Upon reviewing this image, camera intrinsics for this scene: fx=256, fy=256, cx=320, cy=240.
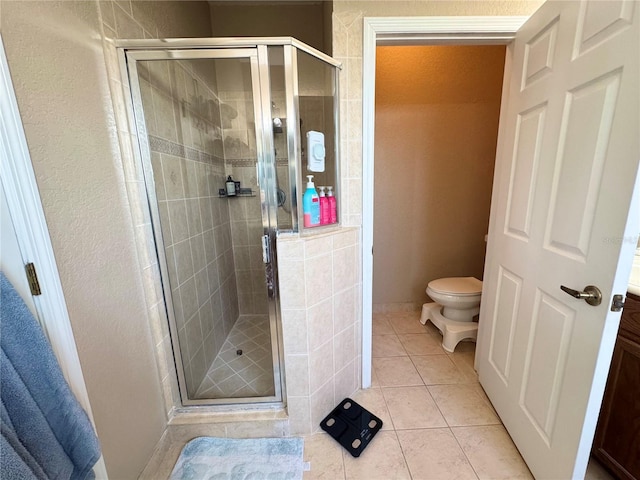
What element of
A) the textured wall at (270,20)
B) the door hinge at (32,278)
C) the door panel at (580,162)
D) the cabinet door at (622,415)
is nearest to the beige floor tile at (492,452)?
the cabinet door at (622,415)

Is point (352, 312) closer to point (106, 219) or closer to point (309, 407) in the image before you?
point (309, 407)

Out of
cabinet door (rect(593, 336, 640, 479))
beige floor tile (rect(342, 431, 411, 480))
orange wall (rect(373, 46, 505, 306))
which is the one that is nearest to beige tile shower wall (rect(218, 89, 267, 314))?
beige floor tile (rect(342, 431, 411, 480))

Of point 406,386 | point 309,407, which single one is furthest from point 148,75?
point 406,386

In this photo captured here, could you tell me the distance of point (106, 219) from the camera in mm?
954

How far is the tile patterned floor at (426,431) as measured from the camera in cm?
116

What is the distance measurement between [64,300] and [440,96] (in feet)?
8.66

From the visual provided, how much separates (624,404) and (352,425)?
1107 millimetres

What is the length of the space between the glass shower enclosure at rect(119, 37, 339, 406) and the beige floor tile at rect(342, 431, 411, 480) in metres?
0.46

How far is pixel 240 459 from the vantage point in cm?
121

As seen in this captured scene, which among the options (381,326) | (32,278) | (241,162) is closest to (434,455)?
(381,326)

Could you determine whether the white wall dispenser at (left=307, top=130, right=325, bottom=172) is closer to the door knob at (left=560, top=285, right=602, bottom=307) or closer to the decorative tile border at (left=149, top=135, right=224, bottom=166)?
the decorative tile border at (left=149, top=135, right=224, bottom=166)

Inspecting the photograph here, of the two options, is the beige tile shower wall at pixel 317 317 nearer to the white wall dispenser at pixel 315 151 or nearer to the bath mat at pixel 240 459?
the bath mat at pixel 240 459

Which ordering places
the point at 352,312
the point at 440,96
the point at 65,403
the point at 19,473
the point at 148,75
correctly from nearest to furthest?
the point at 19,473 → the point at 65,403 → the point at 148,75 → the point at 352,312 → the point at 440,96

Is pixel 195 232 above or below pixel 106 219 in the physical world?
below
